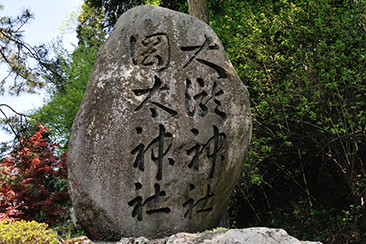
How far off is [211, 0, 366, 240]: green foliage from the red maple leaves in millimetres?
3253

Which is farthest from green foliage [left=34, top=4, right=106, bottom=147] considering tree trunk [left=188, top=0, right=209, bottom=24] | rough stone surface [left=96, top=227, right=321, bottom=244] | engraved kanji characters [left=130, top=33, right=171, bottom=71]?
rough stone surface [left=96, top=227, right=321, bottom=244]

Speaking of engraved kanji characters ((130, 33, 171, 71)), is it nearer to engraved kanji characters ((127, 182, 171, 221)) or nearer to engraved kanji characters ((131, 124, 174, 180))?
engraved kanji characters ((131, 124, 174, 180))

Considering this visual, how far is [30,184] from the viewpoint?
6.25 meters

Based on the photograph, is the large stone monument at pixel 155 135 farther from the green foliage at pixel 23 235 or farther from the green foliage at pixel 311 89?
the green foliage at pixel 311 89

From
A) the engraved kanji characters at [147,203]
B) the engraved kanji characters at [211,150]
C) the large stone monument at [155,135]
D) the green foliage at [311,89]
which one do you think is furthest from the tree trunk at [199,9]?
the engraved kanji characters at [147,203]

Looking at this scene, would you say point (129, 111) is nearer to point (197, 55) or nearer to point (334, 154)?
point (197, 55)

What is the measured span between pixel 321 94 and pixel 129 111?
12.5ft

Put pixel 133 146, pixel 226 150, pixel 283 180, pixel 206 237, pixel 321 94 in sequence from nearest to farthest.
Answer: pixel 206 237, pixel 133 146, pixel 226 150, pixel 321 94, pixel 283 180

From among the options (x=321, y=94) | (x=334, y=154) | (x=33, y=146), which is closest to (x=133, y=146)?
(x=33, y=146)

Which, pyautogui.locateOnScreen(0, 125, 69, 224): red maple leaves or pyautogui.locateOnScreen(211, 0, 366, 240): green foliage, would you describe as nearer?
pyautogui.locateOnScreen(0, 125, 69, 224): red maple leaves

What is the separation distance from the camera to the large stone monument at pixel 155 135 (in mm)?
4160

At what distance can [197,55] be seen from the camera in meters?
4.62

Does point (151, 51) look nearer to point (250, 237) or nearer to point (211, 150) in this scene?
point (211, 150)

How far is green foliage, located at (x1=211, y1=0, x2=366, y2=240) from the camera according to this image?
6586 millimetres
